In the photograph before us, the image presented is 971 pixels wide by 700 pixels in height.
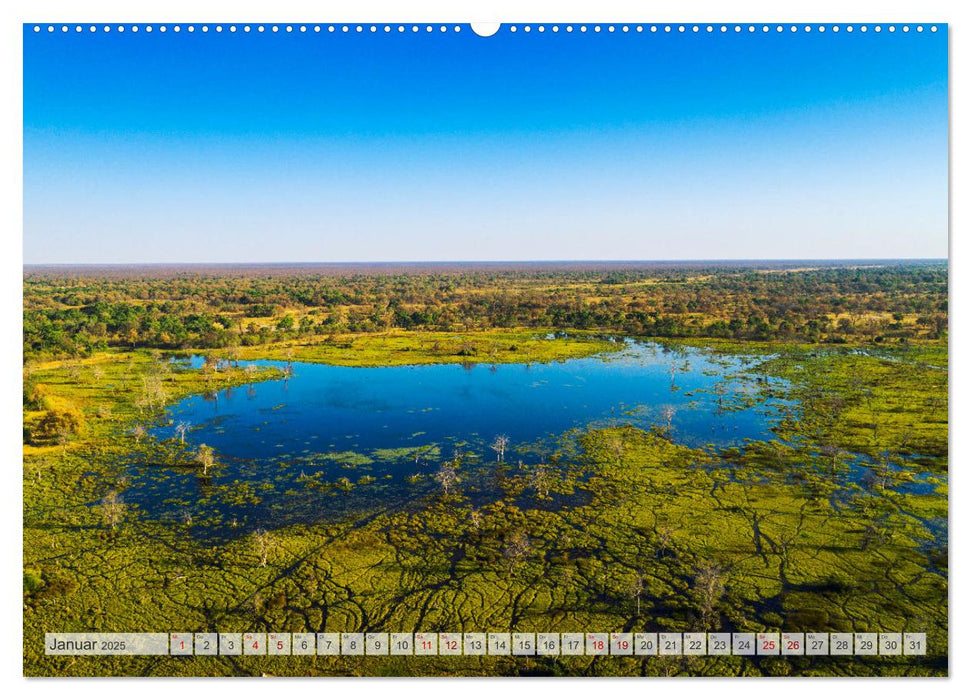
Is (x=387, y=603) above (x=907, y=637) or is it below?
below

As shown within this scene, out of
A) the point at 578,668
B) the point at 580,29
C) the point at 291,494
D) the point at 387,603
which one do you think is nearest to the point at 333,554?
the point at 387,603

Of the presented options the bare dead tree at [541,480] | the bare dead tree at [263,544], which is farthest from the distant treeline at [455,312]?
the bare dead tree at [541,480]

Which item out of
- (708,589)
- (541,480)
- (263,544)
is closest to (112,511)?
(263,544)

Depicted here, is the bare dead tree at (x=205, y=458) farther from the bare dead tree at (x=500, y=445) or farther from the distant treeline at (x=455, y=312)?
the bare dead tree at (x=500, y=445)

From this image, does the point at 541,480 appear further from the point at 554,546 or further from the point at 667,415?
the point at 667,415

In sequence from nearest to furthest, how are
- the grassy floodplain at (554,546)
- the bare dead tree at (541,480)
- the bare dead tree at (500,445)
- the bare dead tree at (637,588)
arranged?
1. the grassy floodplain at (554,546)
2. the bare dead tree at (637,588)
3. the bare dead tree at (541,480)
4. the bare dead tree at (500,445)

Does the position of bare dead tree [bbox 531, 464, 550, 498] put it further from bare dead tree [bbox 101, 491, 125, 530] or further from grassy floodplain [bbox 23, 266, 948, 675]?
bare dead tree [bbox 101, 491, 125, 530]

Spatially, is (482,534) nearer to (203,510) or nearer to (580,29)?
(203,510)
